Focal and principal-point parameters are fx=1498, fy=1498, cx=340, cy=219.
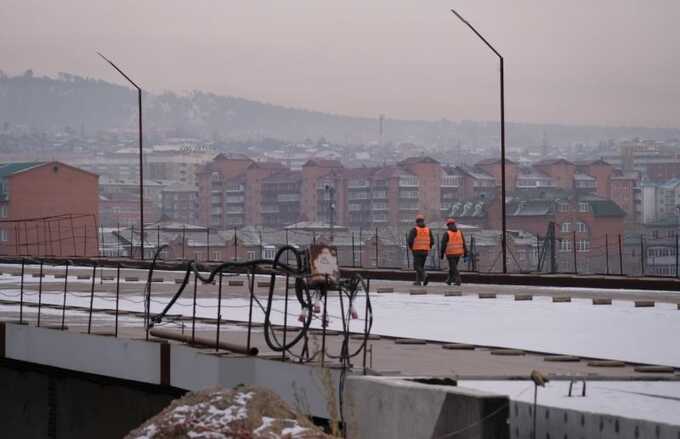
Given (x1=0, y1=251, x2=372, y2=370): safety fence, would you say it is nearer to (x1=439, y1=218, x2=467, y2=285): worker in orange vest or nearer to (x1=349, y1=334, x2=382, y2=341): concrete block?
(x1=349, y1=334, x2=382, y2=341): concrete block

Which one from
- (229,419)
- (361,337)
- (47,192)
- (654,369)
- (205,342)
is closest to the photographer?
(229,419)

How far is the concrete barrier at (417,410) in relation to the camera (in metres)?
10.9

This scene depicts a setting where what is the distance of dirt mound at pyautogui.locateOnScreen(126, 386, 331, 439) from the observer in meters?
9.37

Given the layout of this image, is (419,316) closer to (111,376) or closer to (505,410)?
(111,376)

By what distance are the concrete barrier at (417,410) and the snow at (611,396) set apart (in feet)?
1.47

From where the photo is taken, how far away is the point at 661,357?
695 inches

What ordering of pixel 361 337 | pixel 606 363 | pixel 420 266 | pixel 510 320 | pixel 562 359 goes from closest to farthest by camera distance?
pixel 606 363
pixel 562 359
pixel 361 337
pixel 510 320
pixel 420 266

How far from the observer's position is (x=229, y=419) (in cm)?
945

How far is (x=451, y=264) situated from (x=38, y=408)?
52.2 feet

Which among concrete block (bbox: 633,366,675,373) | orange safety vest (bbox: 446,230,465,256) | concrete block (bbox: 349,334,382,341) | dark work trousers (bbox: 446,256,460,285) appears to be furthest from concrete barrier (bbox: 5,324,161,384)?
dark work trousers (bbox: 446,256,460,285)

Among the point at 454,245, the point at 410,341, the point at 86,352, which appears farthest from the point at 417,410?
the point at 454,245

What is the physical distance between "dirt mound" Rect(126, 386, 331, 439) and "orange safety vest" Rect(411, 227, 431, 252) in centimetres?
2511

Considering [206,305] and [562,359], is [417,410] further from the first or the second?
[206,305]

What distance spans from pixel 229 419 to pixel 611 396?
11.8ft
